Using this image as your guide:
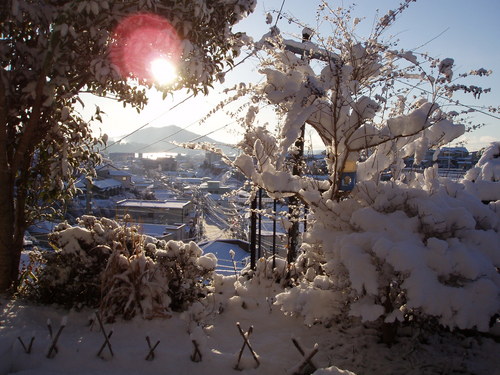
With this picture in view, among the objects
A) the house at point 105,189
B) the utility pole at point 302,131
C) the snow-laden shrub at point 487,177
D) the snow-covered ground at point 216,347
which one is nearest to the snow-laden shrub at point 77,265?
the snow-covered ground at point 216,347

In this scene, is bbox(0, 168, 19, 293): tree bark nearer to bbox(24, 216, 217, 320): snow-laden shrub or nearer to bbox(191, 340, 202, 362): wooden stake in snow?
bbox(24, 216, 217, 320): snow-laden shrub

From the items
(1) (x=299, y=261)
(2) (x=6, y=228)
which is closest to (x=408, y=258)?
(1) (x=299, y=261)

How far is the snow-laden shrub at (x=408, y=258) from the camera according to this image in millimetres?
2389

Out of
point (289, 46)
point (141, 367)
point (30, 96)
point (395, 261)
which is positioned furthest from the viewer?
point (289, 46)

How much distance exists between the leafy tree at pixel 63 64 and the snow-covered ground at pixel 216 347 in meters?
1.32

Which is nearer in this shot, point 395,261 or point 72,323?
point 395,261

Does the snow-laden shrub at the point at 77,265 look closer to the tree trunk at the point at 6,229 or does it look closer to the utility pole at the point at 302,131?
the tree trunk at the point at 6,229

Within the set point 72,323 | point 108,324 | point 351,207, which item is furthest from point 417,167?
point 72,323

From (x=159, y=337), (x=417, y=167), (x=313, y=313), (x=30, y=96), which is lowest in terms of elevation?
(x=159, y=337)

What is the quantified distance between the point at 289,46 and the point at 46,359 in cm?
412

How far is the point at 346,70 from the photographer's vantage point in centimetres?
323

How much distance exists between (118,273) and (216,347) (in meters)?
1.19

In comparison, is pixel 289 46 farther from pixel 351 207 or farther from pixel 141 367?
pixel 141 367

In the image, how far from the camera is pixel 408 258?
7.83ft
